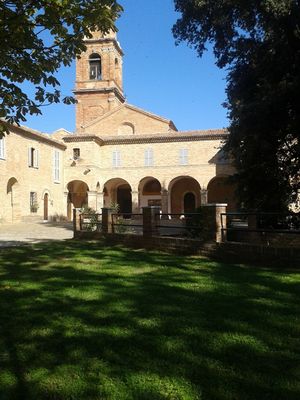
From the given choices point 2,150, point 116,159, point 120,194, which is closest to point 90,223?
point 2,150

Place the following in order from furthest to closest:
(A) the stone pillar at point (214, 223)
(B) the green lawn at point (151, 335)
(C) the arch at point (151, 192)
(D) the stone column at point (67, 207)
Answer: (C) the arch at point (151, 192) → (D) the stone column at point (67, 207) → (A) the stone pillar at point (214, 223) → (B) the green lawn at point (151, 335)

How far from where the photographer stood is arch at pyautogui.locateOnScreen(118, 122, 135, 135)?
39531 millimetres

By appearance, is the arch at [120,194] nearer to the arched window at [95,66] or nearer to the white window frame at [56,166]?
the white window frame at [56,166]

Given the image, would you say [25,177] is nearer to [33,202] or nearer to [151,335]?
[33,202]

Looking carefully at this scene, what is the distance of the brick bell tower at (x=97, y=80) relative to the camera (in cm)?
4272

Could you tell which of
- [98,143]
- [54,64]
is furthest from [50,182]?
[54,64]

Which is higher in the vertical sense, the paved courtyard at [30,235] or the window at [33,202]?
the window at [33,202]

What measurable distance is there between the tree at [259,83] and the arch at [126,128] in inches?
941

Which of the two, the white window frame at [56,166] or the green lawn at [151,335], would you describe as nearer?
the green lawn at [151,335]

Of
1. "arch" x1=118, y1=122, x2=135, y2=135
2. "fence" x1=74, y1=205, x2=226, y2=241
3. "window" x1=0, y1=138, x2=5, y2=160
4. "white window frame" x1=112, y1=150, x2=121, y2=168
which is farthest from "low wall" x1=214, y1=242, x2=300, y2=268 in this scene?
"arch" x1=118, y1=122, x2=135, y2=135

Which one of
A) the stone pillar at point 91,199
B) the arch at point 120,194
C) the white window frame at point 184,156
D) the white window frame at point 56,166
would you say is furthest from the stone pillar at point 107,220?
the arch at point 120,194

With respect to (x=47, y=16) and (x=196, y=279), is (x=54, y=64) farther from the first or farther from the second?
(x=196, y=279)

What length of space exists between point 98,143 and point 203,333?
32363 millimetres

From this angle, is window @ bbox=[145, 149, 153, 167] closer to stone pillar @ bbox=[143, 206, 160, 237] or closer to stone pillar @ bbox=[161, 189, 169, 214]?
stone pillar @ bbox=[161, 189, 169, 214]
